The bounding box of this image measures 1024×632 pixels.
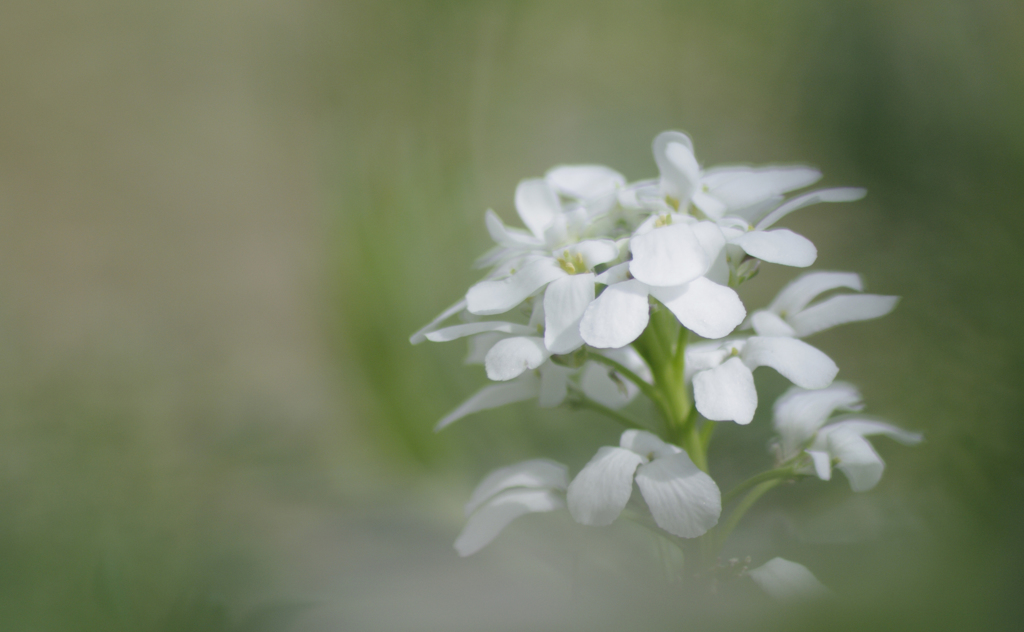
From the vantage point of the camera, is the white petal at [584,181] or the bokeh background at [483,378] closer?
the bokeh background at [483,378]

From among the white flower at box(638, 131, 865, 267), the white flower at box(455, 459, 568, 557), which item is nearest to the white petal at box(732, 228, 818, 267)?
the white flower at box(638, 131, 865, 267)

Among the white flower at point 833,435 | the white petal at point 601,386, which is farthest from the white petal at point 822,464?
the white petal at point 601,386

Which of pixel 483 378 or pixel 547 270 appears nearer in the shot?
pixel 547 270

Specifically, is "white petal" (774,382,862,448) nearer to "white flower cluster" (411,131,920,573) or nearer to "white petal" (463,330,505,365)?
"white flower cluster" (411,131,920,573)

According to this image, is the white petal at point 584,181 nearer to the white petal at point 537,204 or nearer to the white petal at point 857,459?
the white petal at point 537,204

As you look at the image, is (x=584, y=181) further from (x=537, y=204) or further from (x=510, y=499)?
(x=510, y=499)

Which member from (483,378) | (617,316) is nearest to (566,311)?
(617,316)

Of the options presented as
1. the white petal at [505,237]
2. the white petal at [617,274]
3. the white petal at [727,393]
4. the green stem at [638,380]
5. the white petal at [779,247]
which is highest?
the white petal at [505,237]
